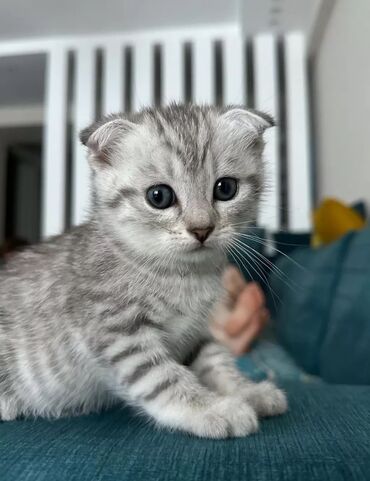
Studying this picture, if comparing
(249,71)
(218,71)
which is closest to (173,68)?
(218,71)

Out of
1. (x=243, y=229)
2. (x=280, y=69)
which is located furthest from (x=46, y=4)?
(x=243, y=229)

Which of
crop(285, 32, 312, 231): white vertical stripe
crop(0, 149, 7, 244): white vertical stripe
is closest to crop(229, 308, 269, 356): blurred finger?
crop(285, 32, 312, 231): white vertical stripe

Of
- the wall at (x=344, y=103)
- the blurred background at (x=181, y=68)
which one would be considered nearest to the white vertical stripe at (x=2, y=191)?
the blurred background at (x=181, y=68)

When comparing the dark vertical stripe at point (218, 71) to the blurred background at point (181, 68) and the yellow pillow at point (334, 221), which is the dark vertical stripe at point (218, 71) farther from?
the yellow pillow at point (334, 221)

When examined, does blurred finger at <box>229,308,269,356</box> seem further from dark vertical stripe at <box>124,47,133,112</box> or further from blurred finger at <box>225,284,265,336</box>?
dark vertical stripe at <box>124,47,133,112</box>

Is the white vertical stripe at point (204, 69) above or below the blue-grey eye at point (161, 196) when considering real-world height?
above
